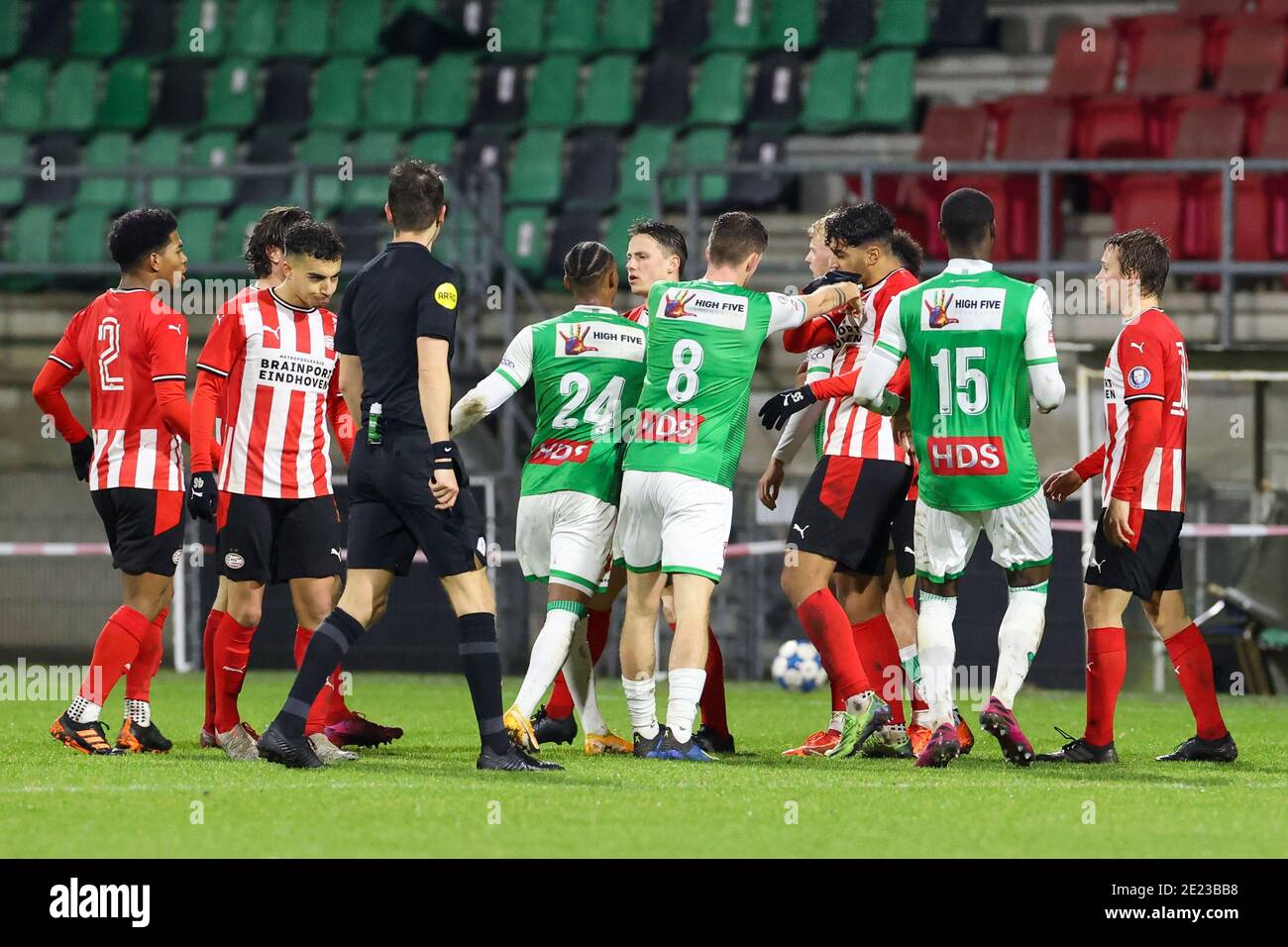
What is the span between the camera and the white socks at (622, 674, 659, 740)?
7.48 metres

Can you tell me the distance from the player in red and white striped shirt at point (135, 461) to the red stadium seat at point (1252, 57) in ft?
32.7

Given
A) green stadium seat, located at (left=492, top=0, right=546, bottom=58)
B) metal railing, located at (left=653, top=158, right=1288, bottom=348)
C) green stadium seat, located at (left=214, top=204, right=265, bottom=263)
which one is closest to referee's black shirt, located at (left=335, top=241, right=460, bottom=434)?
metal railing, located at (left=653, top=158, right=1288, bottom=348)

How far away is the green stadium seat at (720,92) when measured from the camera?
56.7ft

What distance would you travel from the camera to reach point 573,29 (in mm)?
18578

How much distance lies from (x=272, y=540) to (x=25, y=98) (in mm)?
12527

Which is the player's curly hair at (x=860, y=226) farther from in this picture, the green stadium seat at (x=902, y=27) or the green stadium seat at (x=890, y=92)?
the green stadium seat at (x=902, y=27)

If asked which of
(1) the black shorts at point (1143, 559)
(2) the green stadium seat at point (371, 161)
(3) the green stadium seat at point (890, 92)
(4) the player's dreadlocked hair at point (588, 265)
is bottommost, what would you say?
(1) the black shorts at point (1143, 559)

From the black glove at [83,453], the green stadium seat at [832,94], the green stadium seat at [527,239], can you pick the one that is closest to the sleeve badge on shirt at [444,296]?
the black glove at [83,453]

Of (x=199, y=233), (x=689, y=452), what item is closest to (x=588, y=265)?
(x=689, y=452)

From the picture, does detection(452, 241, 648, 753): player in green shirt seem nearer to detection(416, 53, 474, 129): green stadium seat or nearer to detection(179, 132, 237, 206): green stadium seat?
detection(179, 132, 237, 206): green stadium seat

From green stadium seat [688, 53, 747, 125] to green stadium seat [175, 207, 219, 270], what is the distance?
4.15m

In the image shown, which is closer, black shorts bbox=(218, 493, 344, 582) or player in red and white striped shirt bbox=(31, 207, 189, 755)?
black shorts bbox=(218, 493, 344, 582)

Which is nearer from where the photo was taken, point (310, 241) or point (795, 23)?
point (310, 241)

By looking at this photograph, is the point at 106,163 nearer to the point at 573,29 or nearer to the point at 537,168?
the point at 537,168
